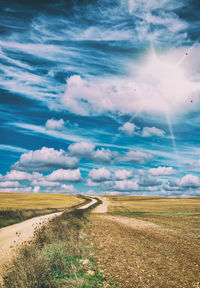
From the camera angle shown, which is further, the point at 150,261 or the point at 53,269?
the point at 150,261

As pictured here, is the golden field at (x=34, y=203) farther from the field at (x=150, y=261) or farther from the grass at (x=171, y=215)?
the field at (x=150, y=261)

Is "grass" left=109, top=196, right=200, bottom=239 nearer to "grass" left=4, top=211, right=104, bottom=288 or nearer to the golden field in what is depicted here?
"grass" left=4, top=211, right=104, bottom=288

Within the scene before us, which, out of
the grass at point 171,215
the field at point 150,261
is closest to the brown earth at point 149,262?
the field at point 150,261

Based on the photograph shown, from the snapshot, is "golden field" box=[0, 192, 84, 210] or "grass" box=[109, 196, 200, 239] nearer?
"grass" box=[109, 196, 200, 239]

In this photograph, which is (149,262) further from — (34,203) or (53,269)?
(34,203)

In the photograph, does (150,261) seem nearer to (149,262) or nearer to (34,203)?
(149,262)

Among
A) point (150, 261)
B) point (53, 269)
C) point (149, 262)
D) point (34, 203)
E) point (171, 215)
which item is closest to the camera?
point (53, 269)

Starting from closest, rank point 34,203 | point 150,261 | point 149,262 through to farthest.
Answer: point 149,262 < point 150,261 < point 34,203

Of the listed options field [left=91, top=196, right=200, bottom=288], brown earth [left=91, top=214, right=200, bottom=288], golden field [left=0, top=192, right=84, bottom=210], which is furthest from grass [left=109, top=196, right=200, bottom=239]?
golden field [left=0, top=192, right=84, bottom=210]

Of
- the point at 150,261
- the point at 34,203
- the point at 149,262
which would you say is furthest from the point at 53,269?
the point at 34,203

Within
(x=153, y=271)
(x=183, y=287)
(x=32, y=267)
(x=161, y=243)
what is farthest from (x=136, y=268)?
(x=161, y=243)

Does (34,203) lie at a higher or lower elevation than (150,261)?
lower

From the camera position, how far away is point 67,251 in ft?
45.9

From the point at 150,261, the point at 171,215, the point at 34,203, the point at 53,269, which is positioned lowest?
the point at 171,215
